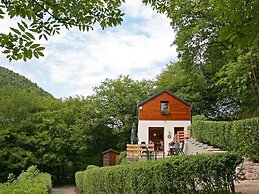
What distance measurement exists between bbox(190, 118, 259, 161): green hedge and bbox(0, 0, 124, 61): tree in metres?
10.1

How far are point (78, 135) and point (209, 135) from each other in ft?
56.6

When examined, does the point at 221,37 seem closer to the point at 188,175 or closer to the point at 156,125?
the point at 188,175

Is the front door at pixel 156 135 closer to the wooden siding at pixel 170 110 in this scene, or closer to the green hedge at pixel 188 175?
the wooden siding at pixel 170 110

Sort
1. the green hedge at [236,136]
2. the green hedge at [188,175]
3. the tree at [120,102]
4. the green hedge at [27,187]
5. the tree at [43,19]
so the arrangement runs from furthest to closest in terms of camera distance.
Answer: the tree at [120,102] < the green hedge at [236,136] < the green hedge at [27,187] < the green hedge at [188,175] < the tree at [43,19]

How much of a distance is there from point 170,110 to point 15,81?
72.1ft

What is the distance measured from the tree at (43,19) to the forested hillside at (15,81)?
107ft

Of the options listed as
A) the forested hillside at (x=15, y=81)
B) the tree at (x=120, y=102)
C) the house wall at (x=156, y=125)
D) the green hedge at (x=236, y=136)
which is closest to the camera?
the green hedge at (x=236, y=136)

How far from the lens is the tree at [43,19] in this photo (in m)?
2.37

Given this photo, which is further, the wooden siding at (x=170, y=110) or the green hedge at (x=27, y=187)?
the wooden siding at (x=170, y=110)

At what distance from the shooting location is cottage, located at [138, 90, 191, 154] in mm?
27578

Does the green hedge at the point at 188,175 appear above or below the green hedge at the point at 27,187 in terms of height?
above

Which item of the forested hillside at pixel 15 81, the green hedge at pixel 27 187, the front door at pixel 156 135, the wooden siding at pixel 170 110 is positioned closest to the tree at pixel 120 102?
the front door at pixel 156 135

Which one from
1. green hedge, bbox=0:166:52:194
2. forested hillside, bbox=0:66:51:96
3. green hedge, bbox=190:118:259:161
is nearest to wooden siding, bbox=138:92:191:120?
green hedge, bbox=190:118:259:161

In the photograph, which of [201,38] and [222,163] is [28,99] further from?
[222,163]
